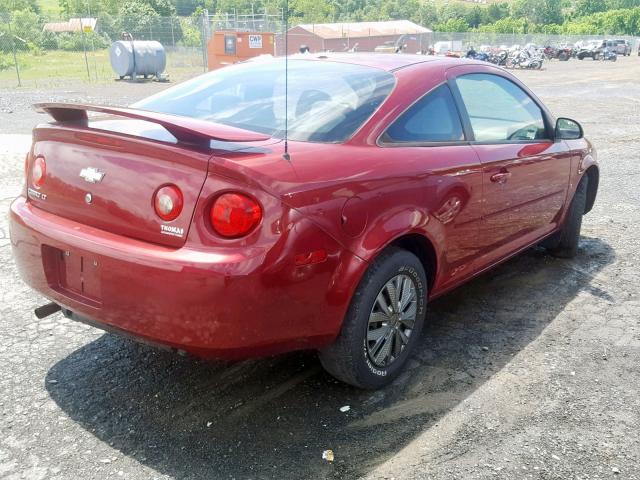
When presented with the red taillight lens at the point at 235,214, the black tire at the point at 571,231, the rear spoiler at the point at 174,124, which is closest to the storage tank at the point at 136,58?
the black tire at the point at 571,231

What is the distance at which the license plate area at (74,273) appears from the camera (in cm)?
272

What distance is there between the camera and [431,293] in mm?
3574

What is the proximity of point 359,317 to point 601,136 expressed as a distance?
35.1 ft

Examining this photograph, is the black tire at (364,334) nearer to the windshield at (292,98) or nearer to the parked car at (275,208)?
the parked car at (275,208)

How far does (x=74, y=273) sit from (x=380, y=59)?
2170mm

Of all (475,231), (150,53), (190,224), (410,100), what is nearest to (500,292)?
(475,231)

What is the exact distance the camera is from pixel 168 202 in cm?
259

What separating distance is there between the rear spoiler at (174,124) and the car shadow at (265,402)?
125 cm

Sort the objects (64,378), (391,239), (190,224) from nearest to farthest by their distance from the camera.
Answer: (190,224), (391,239), (64,378)

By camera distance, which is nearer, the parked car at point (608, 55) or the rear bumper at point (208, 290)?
the rear bumper at point (208, 290)

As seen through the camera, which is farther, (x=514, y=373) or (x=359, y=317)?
Result: (x=514, y=373)

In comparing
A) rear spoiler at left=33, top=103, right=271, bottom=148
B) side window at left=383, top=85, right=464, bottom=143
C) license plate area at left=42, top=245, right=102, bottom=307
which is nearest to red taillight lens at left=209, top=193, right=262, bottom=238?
rear spoiler at left=33, top=103, right=271, bottom=148

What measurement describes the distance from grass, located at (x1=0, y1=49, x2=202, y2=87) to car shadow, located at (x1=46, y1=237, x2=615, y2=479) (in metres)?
24.7

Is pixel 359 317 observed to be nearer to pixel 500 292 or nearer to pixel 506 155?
pixel 506 155
